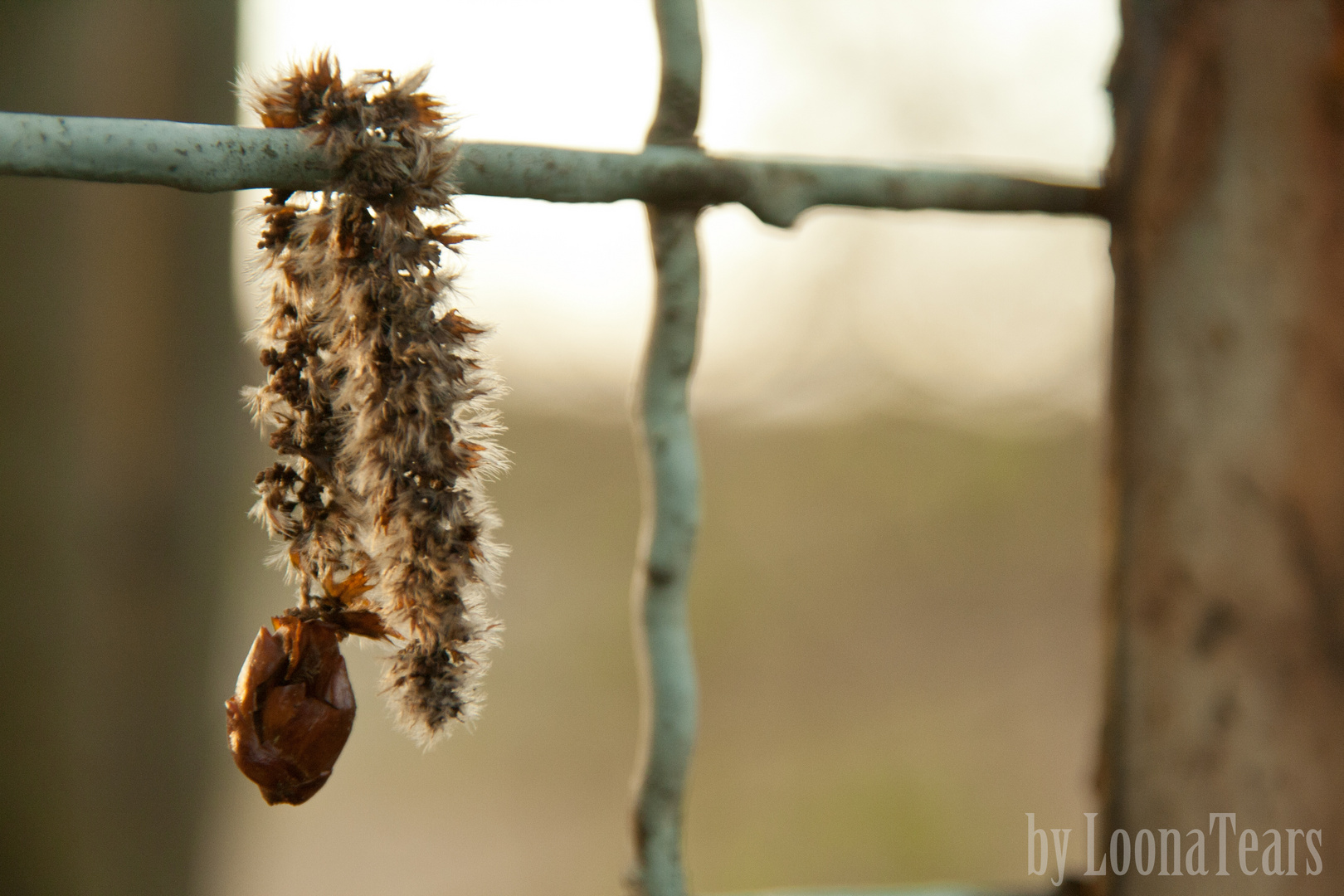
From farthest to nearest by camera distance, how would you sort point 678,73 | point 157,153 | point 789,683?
point 789,683, point 678,73, point 157,153

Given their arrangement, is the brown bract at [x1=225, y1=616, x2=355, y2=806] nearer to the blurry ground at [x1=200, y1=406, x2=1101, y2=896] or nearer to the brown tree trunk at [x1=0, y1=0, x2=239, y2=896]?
the brown tree trunk at [x1=0, y1=0, x2=239, y2=896]

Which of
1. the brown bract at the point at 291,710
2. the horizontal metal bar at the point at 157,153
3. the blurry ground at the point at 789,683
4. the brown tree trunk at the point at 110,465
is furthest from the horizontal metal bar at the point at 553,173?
the blurry ground at the point at 789,683

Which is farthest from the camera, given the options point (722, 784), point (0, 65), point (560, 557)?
point (722, 784)

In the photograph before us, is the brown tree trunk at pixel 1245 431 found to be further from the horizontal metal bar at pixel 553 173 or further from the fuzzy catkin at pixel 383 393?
the fuzzy catkin at pixel 383 393

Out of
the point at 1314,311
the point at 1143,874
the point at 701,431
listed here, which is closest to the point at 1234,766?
the point at 1143,874

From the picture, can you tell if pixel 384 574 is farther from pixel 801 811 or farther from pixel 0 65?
pixel 801 811

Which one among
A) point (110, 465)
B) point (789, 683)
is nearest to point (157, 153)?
point (110, 465)

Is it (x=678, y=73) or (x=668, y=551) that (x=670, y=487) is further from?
(x=678, y=73)
